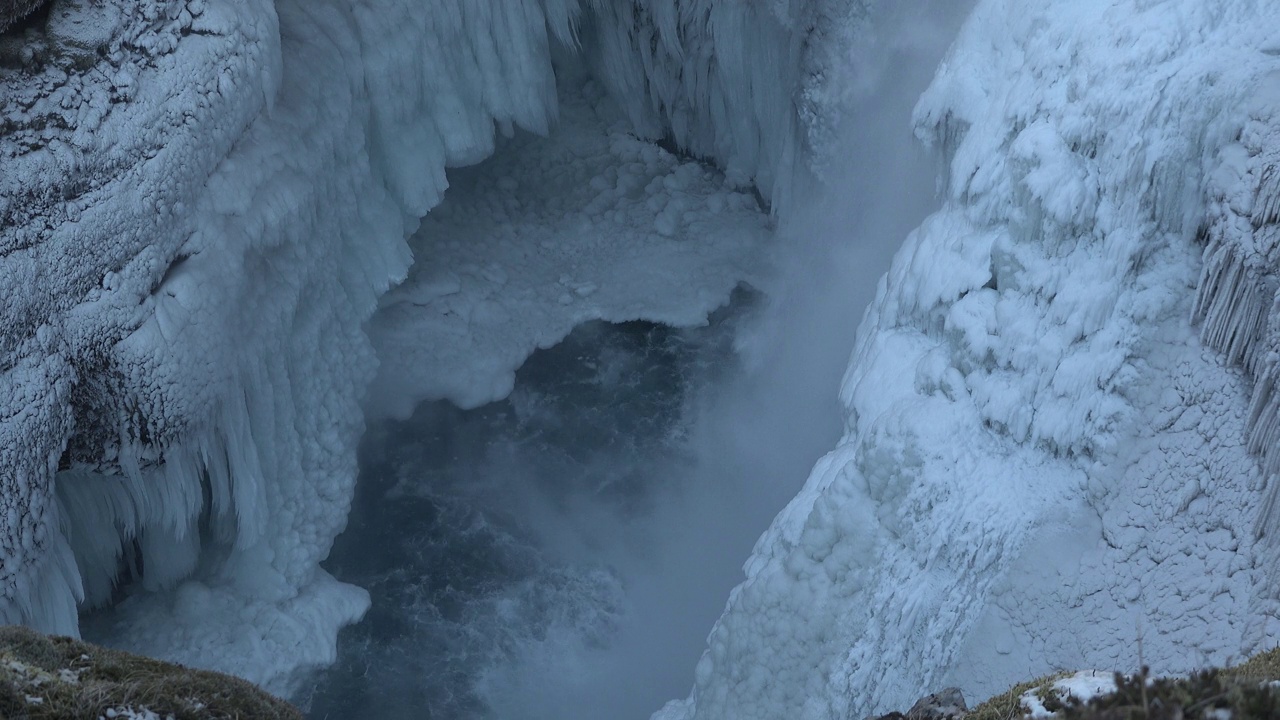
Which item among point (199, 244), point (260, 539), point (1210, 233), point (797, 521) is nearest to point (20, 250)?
point (199, 244)

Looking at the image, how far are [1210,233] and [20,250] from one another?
8.76 metres

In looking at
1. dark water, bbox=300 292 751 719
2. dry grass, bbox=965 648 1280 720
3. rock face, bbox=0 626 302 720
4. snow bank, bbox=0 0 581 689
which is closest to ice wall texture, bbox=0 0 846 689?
snow bank, bbox=0 0 581 689

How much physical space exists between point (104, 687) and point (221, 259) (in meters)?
5.10

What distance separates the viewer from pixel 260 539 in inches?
451

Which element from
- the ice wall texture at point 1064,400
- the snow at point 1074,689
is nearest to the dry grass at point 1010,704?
the snow at point 1074,689

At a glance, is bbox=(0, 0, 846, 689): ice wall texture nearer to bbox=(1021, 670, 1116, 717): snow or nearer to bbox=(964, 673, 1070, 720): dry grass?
bbox=(964, 673, 1070, 720): dry grass

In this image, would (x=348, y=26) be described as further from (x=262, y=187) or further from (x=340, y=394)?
(x=340, y=394)

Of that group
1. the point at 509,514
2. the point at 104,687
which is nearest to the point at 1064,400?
the point at 104,687

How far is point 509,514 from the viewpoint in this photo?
14.3 meters

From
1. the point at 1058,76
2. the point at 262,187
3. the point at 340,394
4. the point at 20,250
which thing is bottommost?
the point at 20,250

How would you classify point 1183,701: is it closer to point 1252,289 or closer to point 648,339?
point 1252,289

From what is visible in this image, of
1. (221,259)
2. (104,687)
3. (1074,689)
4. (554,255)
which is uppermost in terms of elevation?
(554,255)

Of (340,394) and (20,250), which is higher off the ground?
(340,394)

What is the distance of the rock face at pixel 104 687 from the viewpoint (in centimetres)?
534
